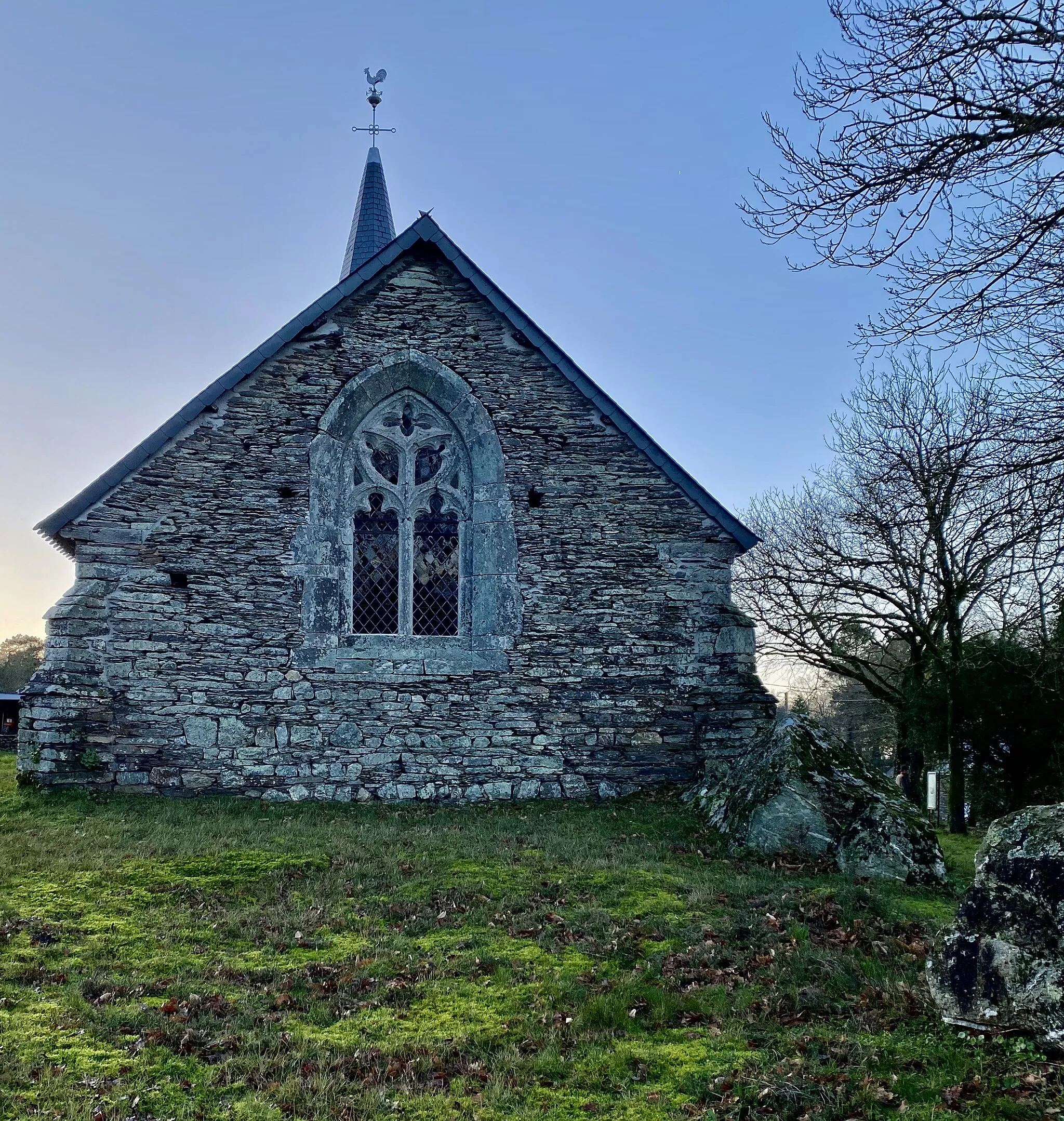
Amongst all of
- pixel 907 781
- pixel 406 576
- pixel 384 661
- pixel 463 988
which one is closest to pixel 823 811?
pixel 463 988

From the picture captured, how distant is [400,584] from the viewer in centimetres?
1106

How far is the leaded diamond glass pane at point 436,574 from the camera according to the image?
36.3ft

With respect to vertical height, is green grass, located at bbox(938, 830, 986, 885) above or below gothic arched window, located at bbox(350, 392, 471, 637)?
below

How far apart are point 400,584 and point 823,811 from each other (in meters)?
5.73

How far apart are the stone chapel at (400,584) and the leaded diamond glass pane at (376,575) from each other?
1.1 inches

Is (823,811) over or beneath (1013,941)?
over

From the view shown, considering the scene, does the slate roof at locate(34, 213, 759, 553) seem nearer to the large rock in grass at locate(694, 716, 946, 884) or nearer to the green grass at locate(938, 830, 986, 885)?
the large rock in grass at locate(694, 716, 946, 884)

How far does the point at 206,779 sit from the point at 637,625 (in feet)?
17.9

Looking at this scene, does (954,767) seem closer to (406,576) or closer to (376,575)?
(406,576)

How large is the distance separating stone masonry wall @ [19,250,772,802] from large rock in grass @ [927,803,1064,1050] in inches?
264

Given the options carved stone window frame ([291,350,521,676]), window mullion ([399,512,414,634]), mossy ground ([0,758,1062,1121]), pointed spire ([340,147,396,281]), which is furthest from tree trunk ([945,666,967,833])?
pointed spire ([340,147,396,281])

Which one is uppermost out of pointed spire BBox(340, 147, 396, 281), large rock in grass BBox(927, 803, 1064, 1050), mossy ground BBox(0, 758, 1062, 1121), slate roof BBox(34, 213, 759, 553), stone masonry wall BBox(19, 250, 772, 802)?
pointed spire BBox(340, 147, 396, 281)

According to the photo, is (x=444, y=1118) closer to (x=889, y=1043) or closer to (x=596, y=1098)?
(x=596, y=1098)

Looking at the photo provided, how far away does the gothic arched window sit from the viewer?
11.0 meters
